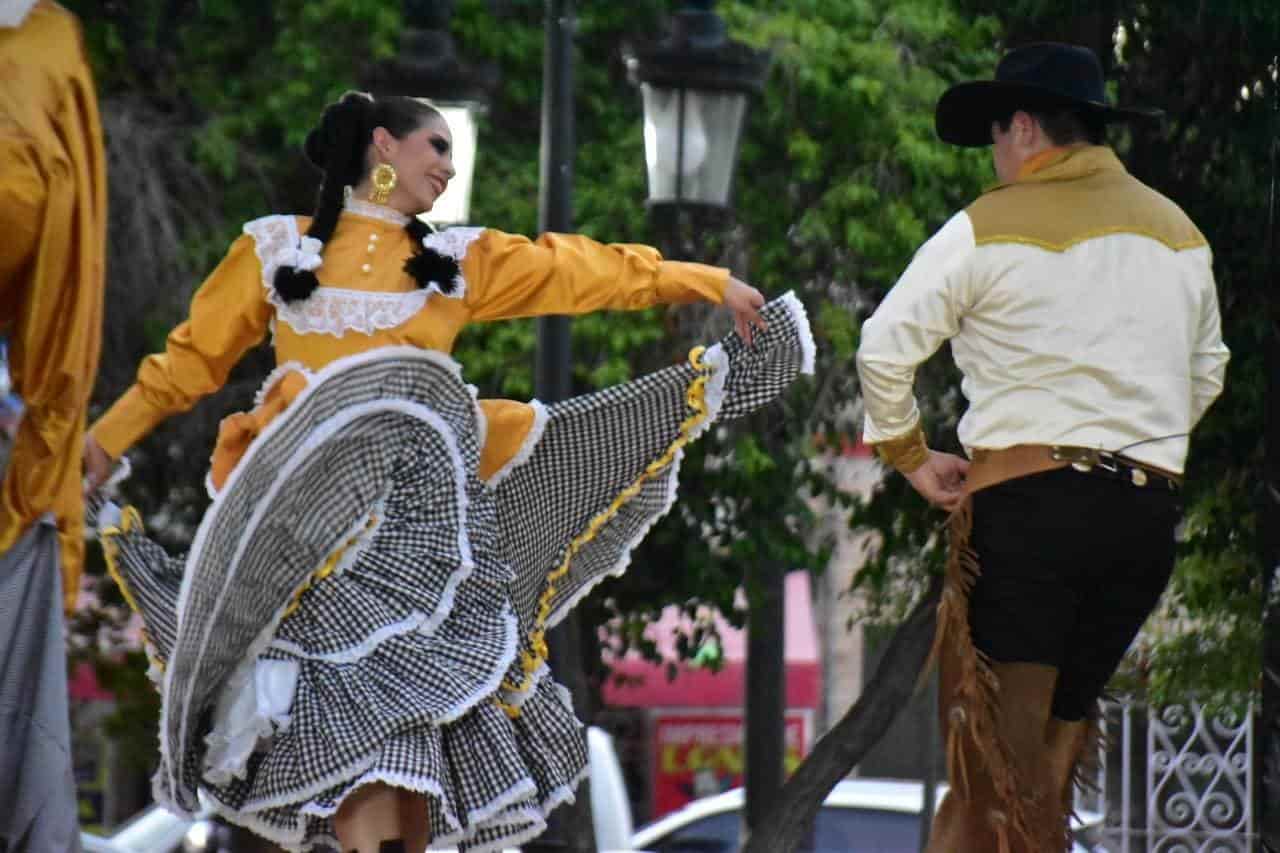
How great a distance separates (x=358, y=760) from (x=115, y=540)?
3.44ft

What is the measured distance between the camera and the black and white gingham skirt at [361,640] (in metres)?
5.32

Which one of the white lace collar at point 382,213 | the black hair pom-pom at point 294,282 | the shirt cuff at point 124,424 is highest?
the white lace collar at point 382,213

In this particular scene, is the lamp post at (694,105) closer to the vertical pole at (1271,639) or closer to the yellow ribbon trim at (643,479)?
the yellow ribbon trim at (643,479)

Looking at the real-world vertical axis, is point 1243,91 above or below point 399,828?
above

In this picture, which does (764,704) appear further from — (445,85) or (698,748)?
(698,748)

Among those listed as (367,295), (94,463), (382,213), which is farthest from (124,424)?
(382,213)

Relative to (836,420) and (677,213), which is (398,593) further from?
(836,420)

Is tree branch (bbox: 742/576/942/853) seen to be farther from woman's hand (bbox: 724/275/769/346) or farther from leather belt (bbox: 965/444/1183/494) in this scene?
leather belt (bbox: 965/444/1183/494)

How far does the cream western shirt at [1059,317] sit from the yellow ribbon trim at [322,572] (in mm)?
1241

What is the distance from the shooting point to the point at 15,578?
4133 millimetres

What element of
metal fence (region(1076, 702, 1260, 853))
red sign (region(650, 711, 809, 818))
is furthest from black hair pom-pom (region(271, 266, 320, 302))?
Answer: red sign (region(650, 711, 809, 818))

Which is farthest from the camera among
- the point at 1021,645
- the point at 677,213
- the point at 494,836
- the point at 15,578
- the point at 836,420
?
the point at 836,420

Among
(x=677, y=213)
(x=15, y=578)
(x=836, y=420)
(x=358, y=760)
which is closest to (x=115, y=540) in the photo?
(x=358, y=760)

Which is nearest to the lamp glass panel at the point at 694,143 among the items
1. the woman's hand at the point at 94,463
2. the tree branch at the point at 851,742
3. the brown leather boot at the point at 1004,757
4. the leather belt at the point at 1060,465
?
the tree branch at the point at 851,742
